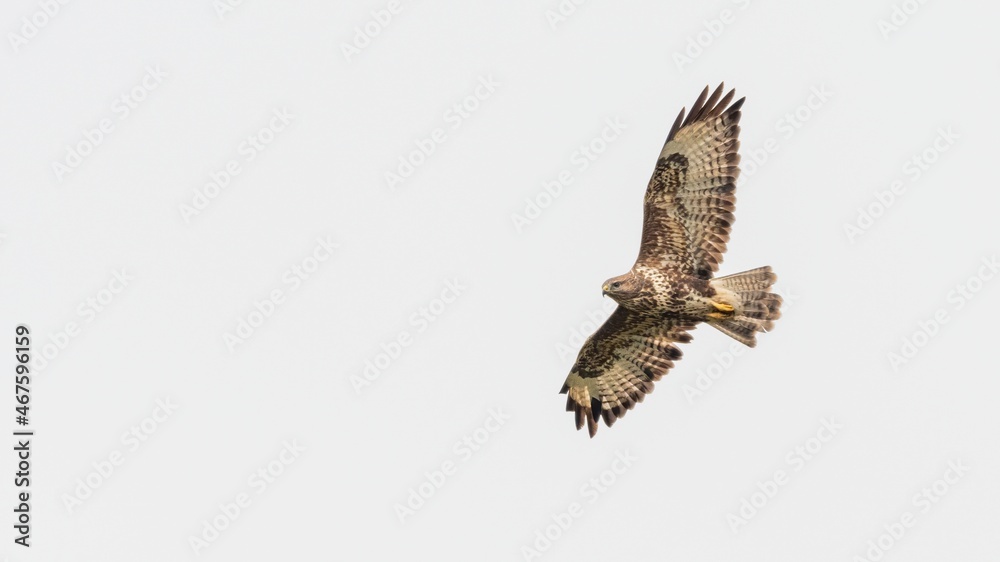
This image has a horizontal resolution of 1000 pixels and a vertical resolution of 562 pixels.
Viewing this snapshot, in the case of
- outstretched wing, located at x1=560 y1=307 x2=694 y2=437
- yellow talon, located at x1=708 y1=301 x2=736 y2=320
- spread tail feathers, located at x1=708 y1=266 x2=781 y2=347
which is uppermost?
spread tail feathers, located at x1=708 y1=266 x2=781 y2=347

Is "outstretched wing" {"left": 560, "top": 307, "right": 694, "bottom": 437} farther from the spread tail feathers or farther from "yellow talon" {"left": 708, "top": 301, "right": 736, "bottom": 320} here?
the spread tail feathers

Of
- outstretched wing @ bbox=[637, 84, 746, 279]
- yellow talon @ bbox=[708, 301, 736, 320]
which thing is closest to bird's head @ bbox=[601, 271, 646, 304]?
outstretched wing @ bbox=[637, 84, 746, 279]

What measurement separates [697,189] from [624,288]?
4.21 ft

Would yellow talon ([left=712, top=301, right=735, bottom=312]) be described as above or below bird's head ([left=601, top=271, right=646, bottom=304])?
above

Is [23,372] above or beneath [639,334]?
beneath

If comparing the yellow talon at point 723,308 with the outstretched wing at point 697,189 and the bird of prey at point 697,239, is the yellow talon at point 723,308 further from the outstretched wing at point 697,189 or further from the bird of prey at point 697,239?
the outstretched wing at point 697,189

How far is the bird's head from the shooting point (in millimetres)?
14914

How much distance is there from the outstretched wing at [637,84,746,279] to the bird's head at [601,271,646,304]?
331mm

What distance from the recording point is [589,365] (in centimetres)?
1645

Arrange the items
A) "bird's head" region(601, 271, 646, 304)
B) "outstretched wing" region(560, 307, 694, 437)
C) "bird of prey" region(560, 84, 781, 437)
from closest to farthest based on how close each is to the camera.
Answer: "bird's head" region(601, 271, 646, 304) → "bird of prey" region(560, 84, 781, 437) → "outstretched wing" region(560, 307, 694, 437)

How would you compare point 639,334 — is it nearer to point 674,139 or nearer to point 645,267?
point 645,267

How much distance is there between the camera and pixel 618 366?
16.4m

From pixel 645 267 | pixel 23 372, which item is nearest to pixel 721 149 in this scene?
pixel 645 267

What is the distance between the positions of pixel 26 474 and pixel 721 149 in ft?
30.3
